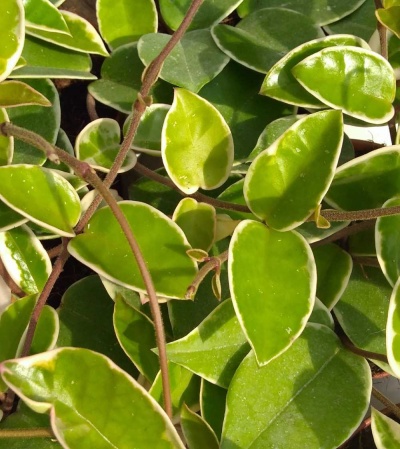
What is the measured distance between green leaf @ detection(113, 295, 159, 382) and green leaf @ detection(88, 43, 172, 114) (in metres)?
0.30

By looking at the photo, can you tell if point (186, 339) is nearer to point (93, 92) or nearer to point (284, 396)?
point (284, 396)

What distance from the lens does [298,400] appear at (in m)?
0.64

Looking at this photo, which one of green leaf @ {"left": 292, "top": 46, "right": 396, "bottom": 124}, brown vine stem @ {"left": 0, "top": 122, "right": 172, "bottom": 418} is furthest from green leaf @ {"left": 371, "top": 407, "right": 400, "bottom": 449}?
green leaf @ {"left": 292, "top": 46, "right": 396, "bottom": 124}

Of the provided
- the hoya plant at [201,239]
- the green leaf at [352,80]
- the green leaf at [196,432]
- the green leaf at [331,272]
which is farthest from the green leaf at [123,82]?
the green leaf at [196,432]

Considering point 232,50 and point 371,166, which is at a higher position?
point 232,50

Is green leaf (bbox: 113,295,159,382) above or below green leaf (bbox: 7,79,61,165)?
below

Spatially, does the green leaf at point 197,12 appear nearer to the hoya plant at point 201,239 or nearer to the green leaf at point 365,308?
the hoya plant at point 201,239

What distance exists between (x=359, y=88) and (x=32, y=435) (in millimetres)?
571

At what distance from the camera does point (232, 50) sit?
777 mm

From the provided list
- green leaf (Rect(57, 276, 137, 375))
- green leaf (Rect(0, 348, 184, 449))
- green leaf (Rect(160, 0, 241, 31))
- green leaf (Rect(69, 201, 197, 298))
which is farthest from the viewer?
green leaf (Rect(160, 0, 241, 31))

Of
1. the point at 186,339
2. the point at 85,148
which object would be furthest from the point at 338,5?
the point at 186,339

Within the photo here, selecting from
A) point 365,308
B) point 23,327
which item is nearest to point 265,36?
point 365,308

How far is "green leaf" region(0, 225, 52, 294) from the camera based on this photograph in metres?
0.71

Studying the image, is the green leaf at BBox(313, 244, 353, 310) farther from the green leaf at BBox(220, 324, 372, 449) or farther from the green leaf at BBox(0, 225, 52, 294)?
the green leaf at BBox(0, 225, 52, 294)
